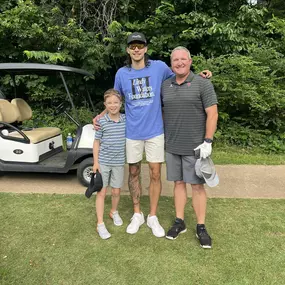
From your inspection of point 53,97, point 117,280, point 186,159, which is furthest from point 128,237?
point 53,97

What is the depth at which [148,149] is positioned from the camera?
3354 millimetres

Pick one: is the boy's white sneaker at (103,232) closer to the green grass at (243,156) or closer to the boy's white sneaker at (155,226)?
the boy's white sneaker at (155,226)

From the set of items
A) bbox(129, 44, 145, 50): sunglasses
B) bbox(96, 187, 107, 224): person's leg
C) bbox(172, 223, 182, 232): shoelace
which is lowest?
bbox(172, 223, 182, 232): shoelace

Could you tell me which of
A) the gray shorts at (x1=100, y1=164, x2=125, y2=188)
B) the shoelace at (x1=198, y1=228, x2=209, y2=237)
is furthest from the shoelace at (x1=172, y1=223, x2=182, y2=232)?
the gray shorts at (x1=100, y1=164, x2=125, y2=188)

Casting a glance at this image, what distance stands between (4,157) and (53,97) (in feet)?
13.2

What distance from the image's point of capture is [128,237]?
3363 millimetres

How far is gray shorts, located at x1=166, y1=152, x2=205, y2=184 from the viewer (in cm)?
320

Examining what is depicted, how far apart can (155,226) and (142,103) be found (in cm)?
126

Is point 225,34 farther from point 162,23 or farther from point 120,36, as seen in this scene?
point 120,36

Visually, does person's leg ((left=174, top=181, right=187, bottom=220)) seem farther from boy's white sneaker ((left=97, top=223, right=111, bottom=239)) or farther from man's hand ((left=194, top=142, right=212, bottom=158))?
boy's white sneaker ((left=97, top=223, right=111, bottom=239))

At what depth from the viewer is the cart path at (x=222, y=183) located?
15.0ft

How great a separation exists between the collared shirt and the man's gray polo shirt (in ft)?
1.55

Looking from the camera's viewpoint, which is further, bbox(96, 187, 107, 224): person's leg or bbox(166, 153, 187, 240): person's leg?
bbox(96, 187, 107, 224): person's leg

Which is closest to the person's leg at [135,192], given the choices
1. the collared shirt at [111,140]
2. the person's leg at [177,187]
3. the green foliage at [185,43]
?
the collared shirt at [111,140]
